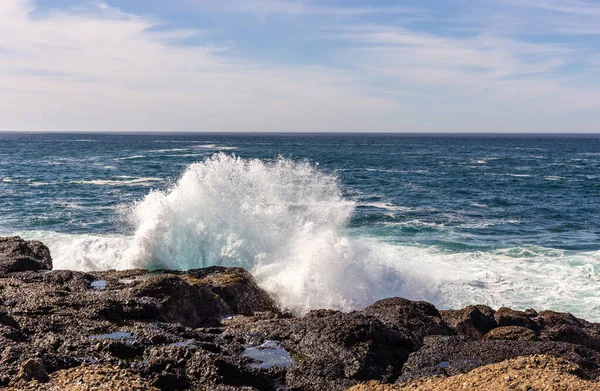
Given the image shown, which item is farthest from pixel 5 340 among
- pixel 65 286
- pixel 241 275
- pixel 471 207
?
pixel 471 207

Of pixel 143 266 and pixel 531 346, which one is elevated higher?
pixel 531 346

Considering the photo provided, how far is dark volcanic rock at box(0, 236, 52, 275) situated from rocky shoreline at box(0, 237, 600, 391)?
4.33ft

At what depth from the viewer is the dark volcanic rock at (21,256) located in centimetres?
1236

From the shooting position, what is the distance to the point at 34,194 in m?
33.3

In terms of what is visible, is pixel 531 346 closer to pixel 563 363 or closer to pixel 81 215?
pixel 563 363

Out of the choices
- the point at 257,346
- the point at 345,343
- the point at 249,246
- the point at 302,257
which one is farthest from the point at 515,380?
the point at 249,246

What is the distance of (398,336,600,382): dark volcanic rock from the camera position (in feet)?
23.3

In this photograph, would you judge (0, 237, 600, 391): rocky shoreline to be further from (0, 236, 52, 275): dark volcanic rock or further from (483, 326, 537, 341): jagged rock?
(0, 236, 52, 275): dark volcanic rock

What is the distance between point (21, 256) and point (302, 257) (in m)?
7.36

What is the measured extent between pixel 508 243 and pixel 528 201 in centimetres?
1259

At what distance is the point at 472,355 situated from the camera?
7508 mm

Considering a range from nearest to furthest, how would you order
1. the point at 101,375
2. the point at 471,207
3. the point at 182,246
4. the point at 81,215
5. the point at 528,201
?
the point at 101,375, the point at 182,246, the point at 81,215, the point at 471,207, the point at 528,201

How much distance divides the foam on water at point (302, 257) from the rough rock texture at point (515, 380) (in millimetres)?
7242

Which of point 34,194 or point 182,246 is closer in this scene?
point 182,246
